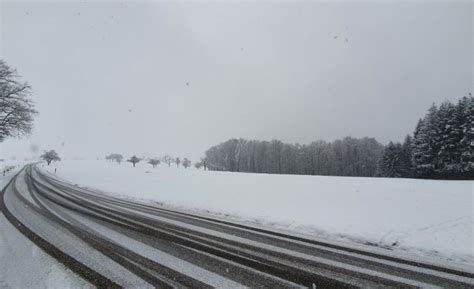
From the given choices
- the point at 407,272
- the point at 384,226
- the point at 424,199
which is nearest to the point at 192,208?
the point at 384,226

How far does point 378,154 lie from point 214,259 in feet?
309

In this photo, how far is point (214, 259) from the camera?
5250 mm

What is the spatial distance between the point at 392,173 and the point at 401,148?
6329 mm

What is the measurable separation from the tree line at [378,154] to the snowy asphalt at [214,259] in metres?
42.0

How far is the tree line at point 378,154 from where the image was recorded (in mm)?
36281

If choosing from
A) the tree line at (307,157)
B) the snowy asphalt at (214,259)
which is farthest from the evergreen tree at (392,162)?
the snowy asphalt at (214,259)

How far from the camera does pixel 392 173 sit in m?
50.2

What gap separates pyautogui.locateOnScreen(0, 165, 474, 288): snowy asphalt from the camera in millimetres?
4230

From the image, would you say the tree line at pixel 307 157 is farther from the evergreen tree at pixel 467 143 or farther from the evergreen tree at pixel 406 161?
the evergreen tree at pixel 467 143

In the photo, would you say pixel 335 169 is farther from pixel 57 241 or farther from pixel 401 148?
pixel 57 241

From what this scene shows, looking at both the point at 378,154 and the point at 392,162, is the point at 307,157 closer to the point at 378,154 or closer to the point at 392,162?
the point at 378,154

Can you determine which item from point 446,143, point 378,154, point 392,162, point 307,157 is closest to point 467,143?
point 446,143

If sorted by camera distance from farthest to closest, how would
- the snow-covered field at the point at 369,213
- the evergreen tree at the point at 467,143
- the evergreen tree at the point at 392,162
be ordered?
1. the evergreen tree at the point at 392,162
2. the evergreen tree at the point at 467,143
3. the snow-covered field at the point at 369,213

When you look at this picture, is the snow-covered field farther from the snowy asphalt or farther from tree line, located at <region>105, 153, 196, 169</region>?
tree line, located at <region>105, 153, 196, 169</region>
